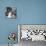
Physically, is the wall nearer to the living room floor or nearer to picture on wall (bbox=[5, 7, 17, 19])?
picture on wall (bbox=[5, 7, 17, 19])

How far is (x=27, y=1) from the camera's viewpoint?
3.14 m

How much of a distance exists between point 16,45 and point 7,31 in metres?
0.39

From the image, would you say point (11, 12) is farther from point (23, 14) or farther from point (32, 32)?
point (32, 32)

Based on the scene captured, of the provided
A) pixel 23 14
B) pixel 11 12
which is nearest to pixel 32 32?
pixel 23 14

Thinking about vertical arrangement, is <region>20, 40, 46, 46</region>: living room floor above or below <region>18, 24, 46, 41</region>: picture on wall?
below

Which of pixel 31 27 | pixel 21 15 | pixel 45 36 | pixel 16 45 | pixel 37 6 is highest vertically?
pixel 37 6

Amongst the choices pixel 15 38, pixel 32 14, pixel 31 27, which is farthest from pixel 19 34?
pixel 32 14

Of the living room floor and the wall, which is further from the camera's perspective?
the wall

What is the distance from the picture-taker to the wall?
3102 mm

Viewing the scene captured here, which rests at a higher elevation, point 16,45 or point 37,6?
point 37,6

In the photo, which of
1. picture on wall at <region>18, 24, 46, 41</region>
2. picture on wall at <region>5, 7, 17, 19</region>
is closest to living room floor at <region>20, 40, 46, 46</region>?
picture on wall at <region>18, 24, 46, 41</region>

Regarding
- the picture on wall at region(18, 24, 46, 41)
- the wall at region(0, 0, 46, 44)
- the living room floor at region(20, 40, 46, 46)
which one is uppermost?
the wall at region(0, 0, 46, 44)

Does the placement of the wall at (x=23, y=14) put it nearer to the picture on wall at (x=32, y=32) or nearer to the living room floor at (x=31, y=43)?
the picture on wall at (x=32, y=32)

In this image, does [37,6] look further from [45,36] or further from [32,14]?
[45,36]
